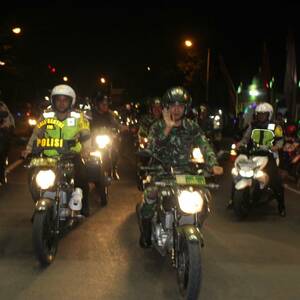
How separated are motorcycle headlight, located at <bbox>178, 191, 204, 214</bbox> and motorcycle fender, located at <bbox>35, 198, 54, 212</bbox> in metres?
1.62

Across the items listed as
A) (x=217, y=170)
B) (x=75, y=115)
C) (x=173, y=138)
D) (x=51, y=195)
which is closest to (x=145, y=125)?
(x=75, y=115)

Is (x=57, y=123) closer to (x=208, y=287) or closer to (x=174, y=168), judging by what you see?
(x=174, y=168)

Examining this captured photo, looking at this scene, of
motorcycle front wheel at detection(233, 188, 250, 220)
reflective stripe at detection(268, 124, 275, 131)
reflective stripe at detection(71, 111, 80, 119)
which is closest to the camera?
reflective stripe at detection(71, 111, 80, 119)

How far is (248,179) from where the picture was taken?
9.37 metres

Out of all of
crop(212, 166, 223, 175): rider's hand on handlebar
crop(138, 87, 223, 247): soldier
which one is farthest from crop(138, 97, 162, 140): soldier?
crop(212, 166, 223, 175): rider's hand on handlebar

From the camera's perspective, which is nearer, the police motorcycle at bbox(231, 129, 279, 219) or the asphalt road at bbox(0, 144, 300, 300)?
the asphalt road at bbox(0, 144, 300, 300)

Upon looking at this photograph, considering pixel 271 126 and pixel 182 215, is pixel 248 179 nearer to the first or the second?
pixel 271 126

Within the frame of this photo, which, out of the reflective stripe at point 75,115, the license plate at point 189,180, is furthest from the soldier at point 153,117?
the license plate at point 189,180

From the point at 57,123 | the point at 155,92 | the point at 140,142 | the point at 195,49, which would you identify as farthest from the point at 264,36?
the point at 57,123

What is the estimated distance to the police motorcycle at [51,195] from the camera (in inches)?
254

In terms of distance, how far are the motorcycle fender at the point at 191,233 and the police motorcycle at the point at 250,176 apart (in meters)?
3.78

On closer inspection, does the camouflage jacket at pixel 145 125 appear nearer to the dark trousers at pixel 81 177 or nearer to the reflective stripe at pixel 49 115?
the dark trousers at pixel 81 177

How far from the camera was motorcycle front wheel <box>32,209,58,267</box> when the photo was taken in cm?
636

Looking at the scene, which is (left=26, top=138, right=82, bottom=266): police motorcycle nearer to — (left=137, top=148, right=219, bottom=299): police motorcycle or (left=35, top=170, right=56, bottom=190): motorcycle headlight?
(left=35, top=170, right=56, bottom=190): motorcycle headlight
